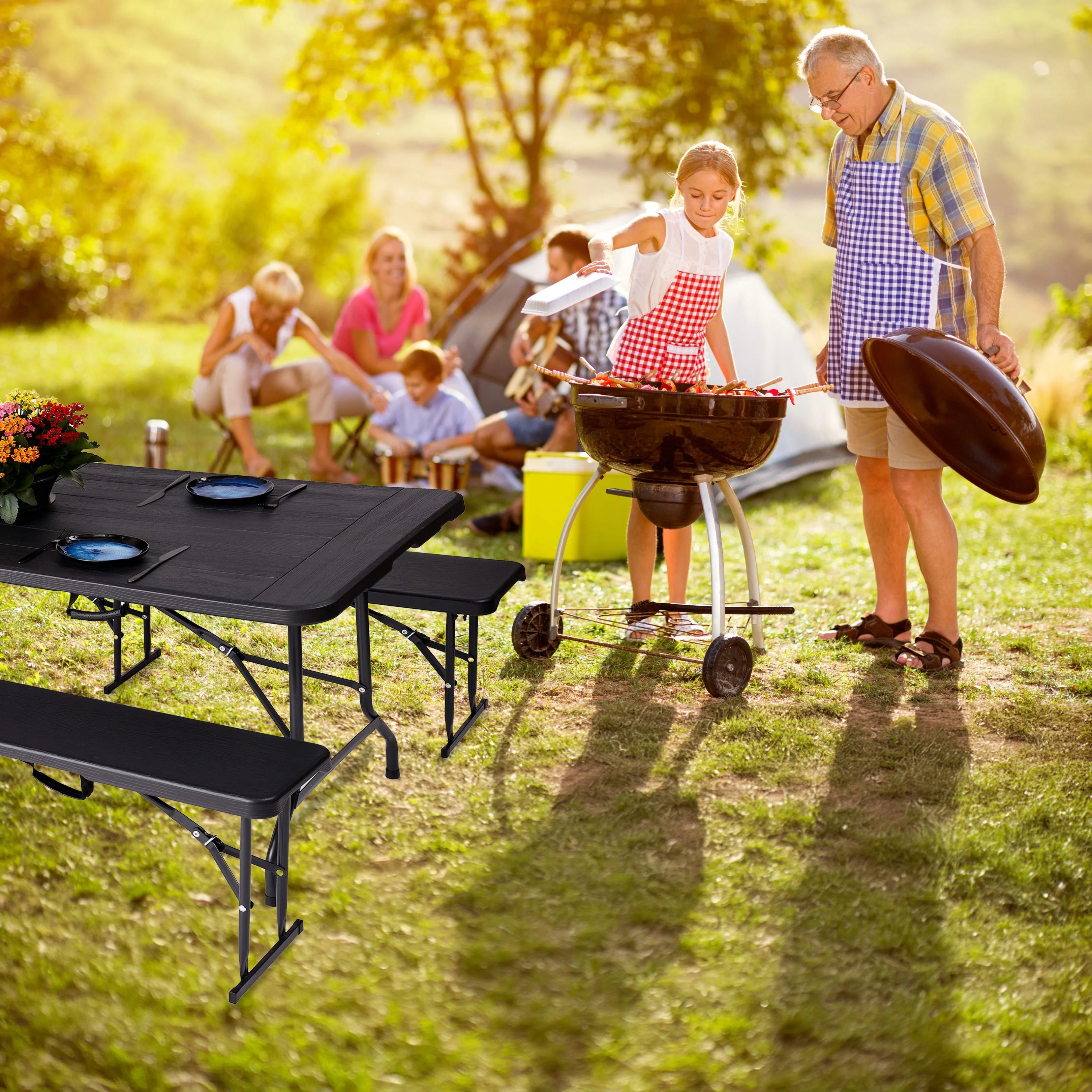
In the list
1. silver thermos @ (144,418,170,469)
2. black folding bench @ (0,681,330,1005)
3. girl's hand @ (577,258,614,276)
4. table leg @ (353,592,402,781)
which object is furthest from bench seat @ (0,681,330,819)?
silver thermos @ (144,418,170,469)

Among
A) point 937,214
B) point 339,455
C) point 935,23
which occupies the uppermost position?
point 935,23

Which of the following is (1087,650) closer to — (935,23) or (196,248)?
(196,248)

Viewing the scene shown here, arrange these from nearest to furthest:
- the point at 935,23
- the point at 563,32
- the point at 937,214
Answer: the point at 937,214 → the point at 563,32 → the point at 935,23

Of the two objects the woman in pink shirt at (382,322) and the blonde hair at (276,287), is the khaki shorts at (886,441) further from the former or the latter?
the blonde hair at (276,287)

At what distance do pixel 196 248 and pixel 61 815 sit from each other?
2191 centimetres

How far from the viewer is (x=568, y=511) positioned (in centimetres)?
495

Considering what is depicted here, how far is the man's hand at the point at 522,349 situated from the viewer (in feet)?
18.7

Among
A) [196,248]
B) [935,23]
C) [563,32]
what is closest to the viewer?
[563,32]

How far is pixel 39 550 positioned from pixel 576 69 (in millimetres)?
9737

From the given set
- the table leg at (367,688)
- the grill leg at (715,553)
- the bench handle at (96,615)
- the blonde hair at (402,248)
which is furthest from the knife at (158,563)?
the blonde hair at (402,248)

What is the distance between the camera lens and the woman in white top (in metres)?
5.91

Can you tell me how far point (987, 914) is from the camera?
245cm

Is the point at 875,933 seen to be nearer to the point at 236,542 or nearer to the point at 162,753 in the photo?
the point at 162,753

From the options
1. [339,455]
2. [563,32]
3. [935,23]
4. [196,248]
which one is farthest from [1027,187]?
[339,455]
